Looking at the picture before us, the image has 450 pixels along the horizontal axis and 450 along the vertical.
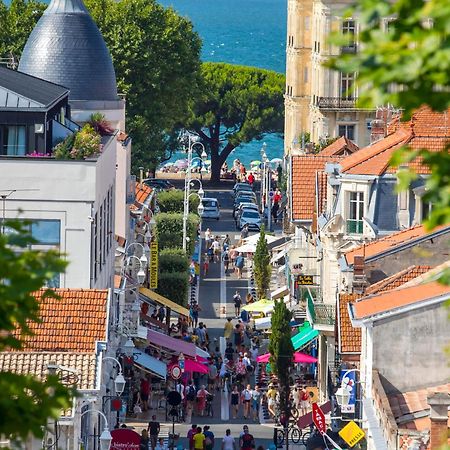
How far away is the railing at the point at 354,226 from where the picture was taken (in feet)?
185

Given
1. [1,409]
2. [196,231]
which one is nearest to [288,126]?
[196,231]

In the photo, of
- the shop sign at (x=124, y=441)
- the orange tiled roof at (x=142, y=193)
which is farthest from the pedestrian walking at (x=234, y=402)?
the orange tiled roof at (x=142, y=193)

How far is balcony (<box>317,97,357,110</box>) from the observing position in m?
116

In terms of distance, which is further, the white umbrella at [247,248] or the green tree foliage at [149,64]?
the green tree foliage at [149,64]

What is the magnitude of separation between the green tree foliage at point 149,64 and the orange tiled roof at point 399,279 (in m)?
56.6

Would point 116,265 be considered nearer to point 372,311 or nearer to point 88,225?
point 88,225

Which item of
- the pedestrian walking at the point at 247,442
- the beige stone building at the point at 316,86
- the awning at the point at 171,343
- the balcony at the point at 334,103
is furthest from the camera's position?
the balcony at the point at 334,103

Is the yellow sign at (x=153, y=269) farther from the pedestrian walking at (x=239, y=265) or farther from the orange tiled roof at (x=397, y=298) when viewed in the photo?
the orange tiled roof at (x=397, y=298)

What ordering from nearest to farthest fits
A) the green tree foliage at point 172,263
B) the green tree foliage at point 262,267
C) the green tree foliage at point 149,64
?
the green tree foliage at point 172,263
the green tree foliage at point 262,267
the green tree foliage at point 149,64

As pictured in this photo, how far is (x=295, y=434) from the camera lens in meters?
50.8

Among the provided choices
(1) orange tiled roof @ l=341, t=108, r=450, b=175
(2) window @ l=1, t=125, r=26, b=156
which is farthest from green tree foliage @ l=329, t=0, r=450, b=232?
(1) orange tiled roof @ l=341, t=108, r=450, b=175

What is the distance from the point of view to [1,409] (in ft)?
41.0

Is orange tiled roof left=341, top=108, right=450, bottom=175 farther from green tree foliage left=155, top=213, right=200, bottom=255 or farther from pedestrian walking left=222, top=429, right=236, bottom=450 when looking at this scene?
green tree foliage left=155, top=213, right=200, bottom=255

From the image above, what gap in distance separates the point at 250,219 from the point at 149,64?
1054 cm
